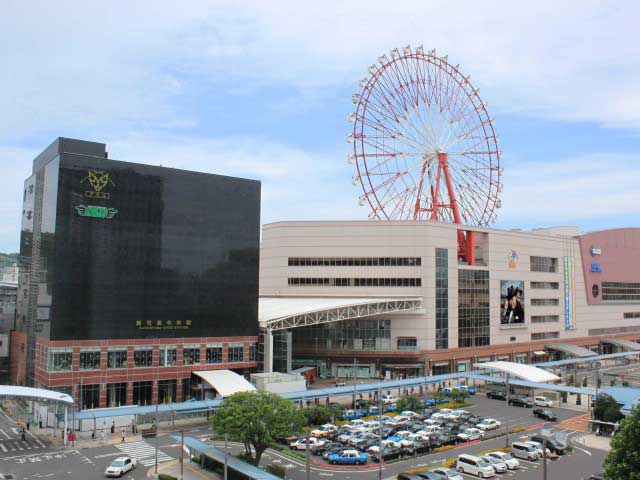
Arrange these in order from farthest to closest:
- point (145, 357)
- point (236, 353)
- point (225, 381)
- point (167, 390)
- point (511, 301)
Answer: point (511, 301), point (236, 353), point (167, 390), point (145, 357), point (225, 381)

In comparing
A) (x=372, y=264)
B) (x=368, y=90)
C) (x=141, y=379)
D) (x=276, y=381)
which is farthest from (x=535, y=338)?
(x=141, y=379)

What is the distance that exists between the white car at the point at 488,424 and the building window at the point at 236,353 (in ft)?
89.9

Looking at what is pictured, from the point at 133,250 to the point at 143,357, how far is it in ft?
36.8

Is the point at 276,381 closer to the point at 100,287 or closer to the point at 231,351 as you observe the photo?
the point at 231,351

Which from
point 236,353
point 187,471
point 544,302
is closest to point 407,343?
point 236,353

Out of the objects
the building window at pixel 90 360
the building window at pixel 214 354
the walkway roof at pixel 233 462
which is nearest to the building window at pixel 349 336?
the building window at pixel 214 354

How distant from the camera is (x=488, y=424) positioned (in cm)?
5519

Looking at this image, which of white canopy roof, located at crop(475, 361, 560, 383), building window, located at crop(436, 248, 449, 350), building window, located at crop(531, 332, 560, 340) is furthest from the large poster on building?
white canopy roof, located at crop(475, 361, 560, 383)

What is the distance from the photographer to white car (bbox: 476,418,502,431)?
54.2m

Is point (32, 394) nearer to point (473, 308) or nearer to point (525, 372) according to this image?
point (525, 372)

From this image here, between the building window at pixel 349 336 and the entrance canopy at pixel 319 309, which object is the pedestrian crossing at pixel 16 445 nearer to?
the entrance canopy at pixel 319 309

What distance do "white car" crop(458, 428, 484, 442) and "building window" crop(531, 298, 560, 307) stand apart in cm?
5578

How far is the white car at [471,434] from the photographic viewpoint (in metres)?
50.4

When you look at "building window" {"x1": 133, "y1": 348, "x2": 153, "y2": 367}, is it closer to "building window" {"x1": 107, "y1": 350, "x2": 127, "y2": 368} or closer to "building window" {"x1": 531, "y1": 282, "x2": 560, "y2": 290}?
"building window" {"x1": 107, "y1": 350, "x2": 127, "y2": 368}
